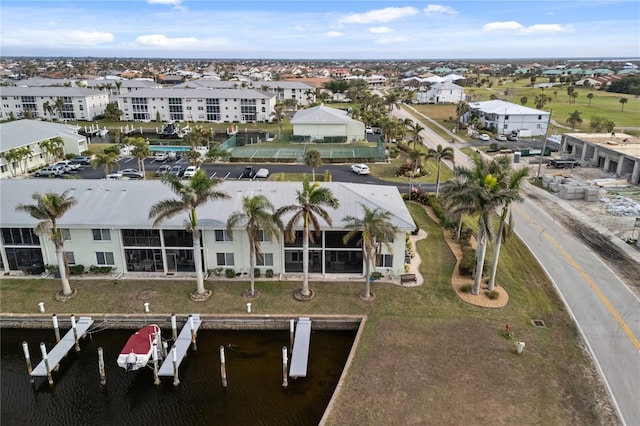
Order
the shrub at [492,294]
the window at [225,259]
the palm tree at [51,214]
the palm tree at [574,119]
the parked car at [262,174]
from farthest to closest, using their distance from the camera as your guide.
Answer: the palm tree at [574,119] < the parked car at [262,174] < the window at [225,259] < the shrub at [492,294] < the palm tree at [51,214]

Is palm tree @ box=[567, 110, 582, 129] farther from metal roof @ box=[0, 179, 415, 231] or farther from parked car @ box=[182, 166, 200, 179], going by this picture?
parked car @ box=[182, 166, 200, 179]

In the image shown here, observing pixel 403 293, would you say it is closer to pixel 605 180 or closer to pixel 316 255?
pixel 316 255

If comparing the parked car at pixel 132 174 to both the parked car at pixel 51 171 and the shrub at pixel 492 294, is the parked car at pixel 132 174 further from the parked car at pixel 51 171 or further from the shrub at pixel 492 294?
the shrub at pixel 492 294

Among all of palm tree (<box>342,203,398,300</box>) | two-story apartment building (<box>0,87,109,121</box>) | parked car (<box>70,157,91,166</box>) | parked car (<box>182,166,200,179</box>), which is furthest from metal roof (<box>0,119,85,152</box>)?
palm tree (<box>342,203,398,300</box>)

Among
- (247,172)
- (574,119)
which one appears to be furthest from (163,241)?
(574,119)

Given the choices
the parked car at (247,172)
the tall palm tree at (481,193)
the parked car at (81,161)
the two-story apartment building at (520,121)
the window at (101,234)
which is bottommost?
the parked car at (247,172)

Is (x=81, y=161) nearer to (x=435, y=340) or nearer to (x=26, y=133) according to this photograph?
(x=26, y=133)

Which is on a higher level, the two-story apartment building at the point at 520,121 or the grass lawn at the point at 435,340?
the two-story apartment building at the point at 520,121

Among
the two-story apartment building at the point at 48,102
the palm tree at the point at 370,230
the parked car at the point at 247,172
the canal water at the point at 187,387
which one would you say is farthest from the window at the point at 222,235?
the two-story apartment building at the point at 48,102
